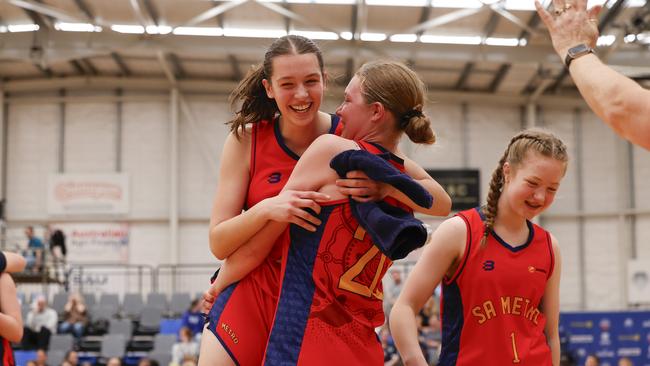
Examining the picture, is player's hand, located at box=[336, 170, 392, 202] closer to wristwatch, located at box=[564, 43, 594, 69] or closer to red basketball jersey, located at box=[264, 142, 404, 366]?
red basketball jersey, located at box=[264, 142, 404, 366]

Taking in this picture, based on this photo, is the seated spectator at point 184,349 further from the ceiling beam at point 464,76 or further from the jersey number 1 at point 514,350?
the ceiling beam at point 464,76

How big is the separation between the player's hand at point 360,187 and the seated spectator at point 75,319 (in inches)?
550

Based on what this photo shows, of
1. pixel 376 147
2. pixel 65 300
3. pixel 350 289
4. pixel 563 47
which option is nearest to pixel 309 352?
pixel 350 289

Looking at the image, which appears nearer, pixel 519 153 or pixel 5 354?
pixel 519 153

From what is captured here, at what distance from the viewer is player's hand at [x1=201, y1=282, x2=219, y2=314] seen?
3293mm

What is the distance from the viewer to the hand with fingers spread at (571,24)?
8.97 feet

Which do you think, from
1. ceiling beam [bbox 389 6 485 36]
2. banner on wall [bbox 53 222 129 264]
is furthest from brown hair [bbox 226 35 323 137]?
banner on wall [bbox 53 222 129 264]

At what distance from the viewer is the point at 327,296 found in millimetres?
2822

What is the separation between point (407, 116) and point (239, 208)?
2.31 feet

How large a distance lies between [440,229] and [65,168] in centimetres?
2050

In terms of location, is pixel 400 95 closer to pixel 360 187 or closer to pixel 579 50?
pixel 360 187

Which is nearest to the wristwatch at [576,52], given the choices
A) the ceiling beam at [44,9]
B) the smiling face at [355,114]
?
the smiling face at [355,114]

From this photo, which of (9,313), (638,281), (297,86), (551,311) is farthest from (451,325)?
(638,281)

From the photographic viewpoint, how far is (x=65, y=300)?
60.3 ft
